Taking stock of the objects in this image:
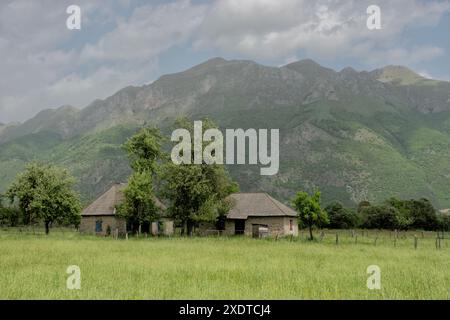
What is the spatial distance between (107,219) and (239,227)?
16.0 meters

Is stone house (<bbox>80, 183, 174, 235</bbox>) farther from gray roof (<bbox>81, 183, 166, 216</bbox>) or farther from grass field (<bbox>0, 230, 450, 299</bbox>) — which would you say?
grass field (<bbox>0, 230, 450, 299</bbox>)

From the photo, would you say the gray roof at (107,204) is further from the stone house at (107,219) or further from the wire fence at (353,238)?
the wire fence at (353,238)

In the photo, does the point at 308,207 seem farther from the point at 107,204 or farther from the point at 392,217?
the point at 392,217

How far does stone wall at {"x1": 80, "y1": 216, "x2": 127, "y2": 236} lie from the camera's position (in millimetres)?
59344

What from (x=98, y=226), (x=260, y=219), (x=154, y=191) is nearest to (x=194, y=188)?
(x=154, y=191)

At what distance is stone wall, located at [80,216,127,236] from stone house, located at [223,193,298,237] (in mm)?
12419

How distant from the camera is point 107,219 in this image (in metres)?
60.1

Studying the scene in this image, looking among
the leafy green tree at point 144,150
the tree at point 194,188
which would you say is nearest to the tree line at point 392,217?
the tree at point 194,188

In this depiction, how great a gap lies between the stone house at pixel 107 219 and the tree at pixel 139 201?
274 cm

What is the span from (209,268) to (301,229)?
55730 millimetres

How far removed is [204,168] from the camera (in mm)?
54125

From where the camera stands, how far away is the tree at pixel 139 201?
53.4 metres

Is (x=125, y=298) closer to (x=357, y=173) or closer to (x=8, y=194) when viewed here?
(x=8, y=194)
